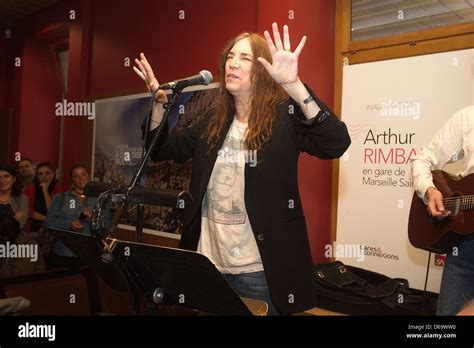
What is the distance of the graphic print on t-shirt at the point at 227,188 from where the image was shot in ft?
4.71

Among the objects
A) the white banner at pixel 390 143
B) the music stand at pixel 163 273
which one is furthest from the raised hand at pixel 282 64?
the white banner at pixel 390 143

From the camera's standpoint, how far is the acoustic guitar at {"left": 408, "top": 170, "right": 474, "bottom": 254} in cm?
179

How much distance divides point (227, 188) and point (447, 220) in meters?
1.03

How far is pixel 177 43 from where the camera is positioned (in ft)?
12.7

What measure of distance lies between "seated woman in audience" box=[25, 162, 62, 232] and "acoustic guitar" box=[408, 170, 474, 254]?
3.38 m

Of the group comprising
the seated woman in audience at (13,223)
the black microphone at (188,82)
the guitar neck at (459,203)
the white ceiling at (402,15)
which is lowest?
the seated woman in audience at (13,223)

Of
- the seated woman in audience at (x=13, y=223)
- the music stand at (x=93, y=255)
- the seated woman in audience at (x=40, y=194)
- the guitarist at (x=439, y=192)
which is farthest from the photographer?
the seated woman in audience at (x=40, y=194)

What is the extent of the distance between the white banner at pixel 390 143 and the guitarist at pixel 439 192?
2.41ft

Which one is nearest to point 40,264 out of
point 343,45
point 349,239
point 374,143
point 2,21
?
point 349,239

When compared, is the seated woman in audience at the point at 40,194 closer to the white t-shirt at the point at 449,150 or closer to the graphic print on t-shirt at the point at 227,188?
the graphic print on t-shirt at the point at 227,188

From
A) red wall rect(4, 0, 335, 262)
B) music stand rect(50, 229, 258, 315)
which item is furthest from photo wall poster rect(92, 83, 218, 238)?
music stand rect(50, 229, 258, 315)

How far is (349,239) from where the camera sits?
3.05m

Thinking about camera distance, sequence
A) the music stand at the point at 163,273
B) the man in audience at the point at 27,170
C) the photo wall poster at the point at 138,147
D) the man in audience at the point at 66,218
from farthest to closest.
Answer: the man in audience at the point at 27,170 < the photo wall poster at the point at 138,147 < the man in audience at the point at 66,218 < the music stand at the point at 163,273

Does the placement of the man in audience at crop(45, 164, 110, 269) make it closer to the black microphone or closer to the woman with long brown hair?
the woman with long brown hair
